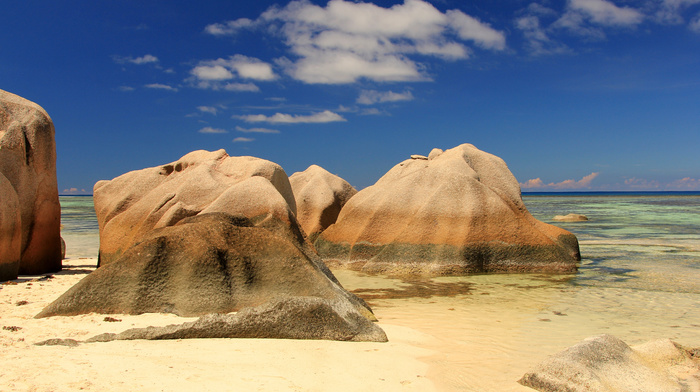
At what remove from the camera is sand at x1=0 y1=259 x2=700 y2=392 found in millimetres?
3498

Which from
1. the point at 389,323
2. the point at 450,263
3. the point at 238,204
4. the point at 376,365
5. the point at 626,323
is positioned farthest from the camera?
the point at 450,263

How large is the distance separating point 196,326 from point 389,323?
263cm

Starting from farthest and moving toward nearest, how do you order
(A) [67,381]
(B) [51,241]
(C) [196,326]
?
1. (B) [51,241]
2. (C) [196,326]
3. (A) [67,381]

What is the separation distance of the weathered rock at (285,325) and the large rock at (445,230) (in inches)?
234

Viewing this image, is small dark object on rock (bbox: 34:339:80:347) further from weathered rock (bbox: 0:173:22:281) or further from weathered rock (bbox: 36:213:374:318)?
weathered rock (bbox: 0:173:22:281)

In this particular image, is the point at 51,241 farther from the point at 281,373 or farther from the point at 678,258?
the point at 678,258

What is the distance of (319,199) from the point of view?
1595 cm

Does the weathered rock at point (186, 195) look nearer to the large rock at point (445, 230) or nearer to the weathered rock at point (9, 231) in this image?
the weathered rock at point (9, 231)

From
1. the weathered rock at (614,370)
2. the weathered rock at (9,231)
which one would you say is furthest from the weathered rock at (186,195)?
the weathered rock at (614,370)

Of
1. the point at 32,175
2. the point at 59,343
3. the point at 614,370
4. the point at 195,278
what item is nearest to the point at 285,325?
the point at 195,278

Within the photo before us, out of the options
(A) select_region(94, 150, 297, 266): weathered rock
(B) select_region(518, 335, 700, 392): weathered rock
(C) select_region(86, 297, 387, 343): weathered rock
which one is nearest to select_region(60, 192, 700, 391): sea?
(B) select_region(518, 335, 700, 392): weathered rock

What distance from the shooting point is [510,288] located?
941 cm

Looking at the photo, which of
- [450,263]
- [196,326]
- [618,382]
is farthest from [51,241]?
[618,382]

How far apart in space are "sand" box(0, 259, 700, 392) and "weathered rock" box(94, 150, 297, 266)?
1857mm
